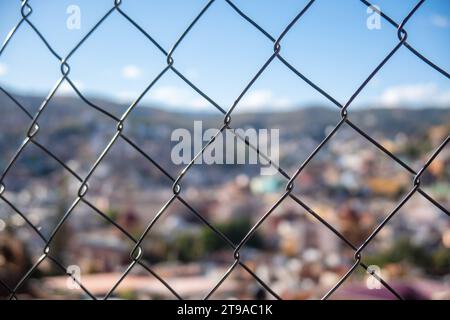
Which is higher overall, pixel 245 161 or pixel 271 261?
pixel 271 261

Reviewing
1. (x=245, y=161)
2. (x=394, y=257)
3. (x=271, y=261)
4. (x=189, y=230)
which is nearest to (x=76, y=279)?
(x=245, y=161)

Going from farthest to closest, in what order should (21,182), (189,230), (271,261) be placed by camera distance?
(189,230) < (21,182) < (271,261)

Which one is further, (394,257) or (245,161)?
(394,257)

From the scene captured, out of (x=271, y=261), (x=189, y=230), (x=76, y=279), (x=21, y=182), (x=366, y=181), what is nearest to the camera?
(x=76, y=279)

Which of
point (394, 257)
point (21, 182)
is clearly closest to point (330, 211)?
point (394, 257)

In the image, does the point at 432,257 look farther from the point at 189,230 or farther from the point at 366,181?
the point at 189,230

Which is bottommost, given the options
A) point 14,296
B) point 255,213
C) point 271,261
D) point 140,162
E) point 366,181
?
point 14,296
